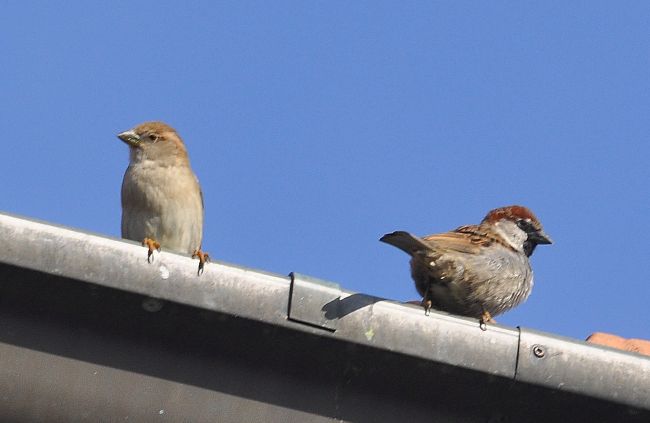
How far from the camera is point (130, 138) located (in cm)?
452

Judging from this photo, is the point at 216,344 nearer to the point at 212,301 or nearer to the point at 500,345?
the point at 212,301

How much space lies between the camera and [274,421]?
1.83 metres

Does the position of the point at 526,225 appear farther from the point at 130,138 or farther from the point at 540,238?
the point at 130,138

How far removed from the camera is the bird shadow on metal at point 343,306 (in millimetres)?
1863

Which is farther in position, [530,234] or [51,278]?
[530,234]

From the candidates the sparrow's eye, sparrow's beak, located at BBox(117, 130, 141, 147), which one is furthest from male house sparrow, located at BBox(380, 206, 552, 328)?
sparrow's beak, located at BBox(117, 130, 141, 147)

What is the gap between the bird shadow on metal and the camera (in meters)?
1.86

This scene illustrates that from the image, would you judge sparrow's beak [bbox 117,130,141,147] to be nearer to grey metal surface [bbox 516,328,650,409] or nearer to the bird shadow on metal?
the bird shadow on metal

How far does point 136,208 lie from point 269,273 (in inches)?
96.5

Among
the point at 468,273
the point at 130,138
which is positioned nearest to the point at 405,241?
A: the point at 468,273

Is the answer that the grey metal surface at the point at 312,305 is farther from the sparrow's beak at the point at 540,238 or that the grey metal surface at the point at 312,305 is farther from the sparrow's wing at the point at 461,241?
the sparrow's beak at the point at 540,238

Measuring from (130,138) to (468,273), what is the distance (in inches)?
66.2

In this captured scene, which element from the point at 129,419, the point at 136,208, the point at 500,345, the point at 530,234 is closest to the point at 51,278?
the point at 129,419

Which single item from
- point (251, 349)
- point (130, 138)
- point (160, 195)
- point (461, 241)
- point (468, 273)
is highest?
point (130, 138)
